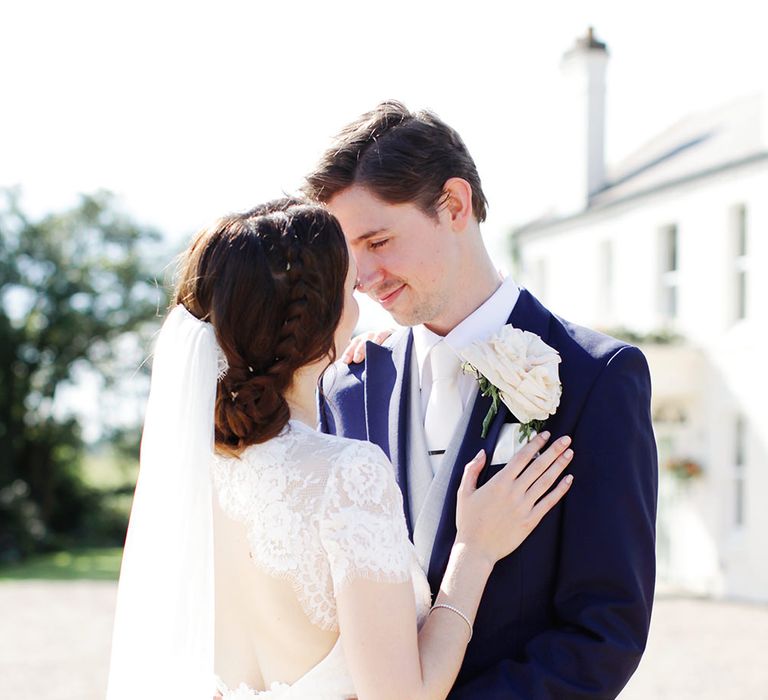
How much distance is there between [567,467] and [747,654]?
9.27m

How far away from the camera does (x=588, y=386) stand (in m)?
2.61

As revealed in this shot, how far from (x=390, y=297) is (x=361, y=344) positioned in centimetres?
33

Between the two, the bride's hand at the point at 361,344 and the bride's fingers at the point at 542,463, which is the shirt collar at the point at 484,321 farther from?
the bride's fingers at the point at 542,463

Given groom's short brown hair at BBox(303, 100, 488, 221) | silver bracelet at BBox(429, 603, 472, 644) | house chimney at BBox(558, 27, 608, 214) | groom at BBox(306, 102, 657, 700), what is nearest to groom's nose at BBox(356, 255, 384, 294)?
groom at BBox(306, 102, 657, 700)

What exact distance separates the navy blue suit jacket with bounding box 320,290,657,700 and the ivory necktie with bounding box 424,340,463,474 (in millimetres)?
145

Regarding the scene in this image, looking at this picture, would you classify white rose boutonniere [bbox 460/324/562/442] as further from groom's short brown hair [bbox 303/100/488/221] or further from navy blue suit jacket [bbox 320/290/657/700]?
groom's short brown hair [bbox 303/100/488/221]

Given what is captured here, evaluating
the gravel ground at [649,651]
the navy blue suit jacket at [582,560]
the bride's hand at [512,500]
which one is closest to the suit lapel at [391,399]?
the navy blue suit jacket at [582,560]

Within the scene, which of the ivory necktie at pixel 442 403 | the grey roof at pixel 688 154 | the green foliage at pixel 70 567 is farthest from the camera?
the green foliage at pixel 70 567

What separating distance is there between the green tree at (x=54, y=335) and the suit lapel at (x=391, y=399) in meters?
22.9

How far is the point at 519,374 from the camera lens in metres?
2.60

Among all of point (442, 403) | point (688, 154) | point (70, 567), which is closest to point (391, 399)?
point (442, 403)

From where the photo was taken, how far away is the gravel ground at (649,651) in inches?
376

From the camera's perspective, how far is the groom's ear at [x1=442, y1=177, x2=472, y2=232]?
3.10 meters

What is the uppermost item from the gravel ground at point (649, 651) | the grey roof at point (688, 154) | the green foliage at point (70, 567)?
the grey roof at point (688, 154)
